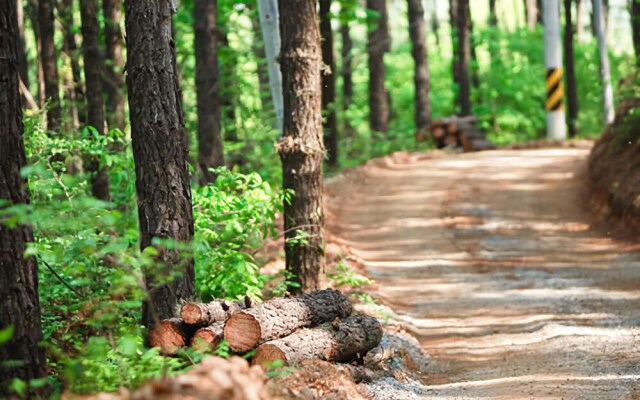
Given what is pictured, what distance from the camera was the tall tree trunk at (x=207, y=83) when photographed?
17828 millimetres

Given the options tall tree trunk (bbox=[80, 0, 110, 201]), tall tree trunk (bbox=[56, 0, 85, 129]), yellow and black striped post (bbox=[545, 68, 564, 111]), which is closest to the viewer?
tall tree trunk (bbox=[80, 0, 110, 201])

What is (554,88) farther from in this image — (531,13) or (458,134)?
(531,13)

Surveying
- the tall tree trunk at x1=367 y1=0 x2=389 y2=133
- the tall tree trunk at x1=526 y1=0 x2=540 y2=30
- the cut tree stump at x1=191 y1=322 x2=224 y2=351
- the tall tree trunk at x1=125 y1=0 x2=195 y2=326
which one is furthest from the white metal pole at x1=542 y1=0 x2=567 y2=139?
the cut tree stump at x1=191 y1=322 x2=224 y2=351

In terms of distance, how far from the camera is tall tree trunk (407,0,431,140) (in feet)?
101

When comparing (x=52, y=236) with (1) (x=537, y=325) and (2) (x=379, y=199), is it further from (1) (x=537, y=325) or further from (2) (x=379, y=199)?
(2) (x=379, y=199)

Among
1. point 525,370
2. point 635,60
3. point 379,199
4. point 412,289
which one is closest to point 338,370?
point 525,370

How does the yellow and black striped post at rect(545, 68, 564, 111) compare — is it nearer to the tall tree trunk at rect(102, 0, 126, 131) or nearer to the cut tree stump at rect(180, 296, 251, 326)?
the tall tree trunk at rect(102, 0, 126, 131)

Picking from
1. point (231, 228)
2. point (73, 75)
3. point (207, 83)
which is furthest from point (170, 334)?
point (73, 75)

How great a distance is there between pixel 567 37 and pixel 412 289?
21.3 metres

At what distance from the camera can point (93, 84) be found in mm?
16109

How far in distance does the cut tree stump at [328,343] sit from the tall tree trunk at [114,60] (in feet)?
32.6

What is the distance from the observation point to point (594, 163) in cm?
2025

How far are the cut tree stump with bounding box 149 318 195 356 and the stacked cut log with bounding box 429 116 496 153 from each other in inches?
852

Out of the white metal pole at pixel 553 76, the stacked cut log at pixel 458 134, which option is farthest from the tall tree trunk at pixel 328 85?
the white metal pole at pixel 553 76
